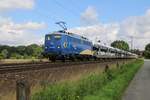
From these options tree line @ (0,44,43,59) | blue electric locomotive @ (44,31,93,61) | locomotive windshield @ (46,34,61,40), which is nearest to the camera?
blue electric locomotive @ (44,31,93,61)

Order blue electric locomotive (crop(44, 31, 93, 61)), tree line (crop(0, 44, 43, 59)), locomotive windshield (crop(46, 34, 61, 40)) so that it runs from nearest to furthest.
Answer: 1. blue electric locomotive (crop(44, 31, 93, 61))
2. locomotive windshield (crop(46, 34, 61, 40))
3. tree line (crop(0, 44, 43, 59))

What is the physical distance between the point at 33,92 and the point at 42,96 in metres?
0.68

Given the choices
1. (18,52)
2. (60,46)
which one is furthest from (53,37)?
(18,52)

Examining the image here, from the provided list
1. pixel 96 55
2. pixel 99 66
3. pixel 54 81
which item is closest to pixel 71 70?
pixel 54 81

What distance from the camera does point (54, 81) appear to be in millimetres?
17609

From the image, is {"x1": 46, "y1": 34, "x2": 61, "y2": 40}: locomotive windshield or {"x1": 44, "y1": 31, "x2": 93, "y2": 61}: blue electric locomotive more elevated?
{"x1": 46, "y1": 34, "x2": 61, "y2": 40}: locomotive windshield

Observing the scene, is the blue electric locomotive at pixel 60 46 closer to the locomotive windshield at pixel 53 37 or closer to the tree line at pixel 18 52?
the locomotive windshield at pixel 53 37

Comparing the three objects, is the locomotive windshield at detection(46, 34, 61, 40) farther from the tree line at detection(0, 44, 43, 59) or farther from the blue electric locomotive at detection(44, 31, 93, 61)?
the tree line at detection(0, 44, 43, 59)

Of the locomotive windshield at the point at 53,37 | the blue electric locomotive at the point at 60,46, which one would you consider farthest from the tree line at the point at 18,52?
the locomotive windshield at the point at 53,37

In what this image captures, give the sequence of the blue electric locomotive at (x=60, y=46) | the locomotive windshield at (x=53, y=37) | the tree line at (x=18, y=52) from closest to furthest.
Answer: the blue electric locomotive at (x=60, y=46) → the locomotive windshield at (x=53, y=37) → the tree line at (x=18, y=52)

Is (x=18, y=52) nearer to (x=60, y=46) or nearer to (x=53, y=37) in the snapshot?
(x=53, y=37)

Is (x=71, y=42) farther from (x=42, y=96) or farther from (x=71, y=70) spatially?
(x=42, y=96)

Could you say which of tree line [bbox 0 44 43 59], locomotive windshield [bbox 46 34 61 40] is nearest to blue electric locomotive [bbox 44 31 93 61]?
locomotive windshield [bbox 46 34 61 40]

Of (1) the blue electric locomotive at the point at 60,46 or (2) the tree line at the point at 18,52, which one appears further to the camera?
(2) the tree line at the point at 18,52
